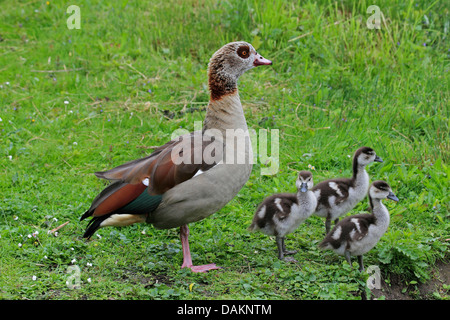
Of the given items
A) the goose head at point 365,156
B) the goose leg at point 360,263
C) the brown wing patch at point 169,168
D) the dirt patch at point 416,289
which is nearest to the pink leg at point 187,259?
the brown wing patch at point 169,168

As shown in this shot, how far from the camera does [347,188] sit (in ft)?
18.7

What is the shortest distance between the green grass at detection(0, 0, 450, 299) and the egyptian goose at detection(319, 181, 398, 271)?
0.58ft

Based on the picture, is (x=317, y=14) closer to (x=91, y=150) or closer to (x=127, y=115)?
(x=127, y=115)

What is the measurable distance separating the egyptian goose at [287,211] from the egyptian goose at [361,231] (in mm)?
321

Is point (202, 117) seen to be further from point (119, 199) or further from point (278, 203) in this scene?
point (119, 199)

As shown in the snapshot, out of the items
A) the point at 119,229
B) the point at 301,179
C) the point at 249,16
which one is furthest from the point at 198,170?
the point at 249,16

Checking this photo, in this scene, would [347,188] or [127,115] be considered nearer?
[347,188]

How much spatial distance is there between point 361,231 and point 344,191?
0.58 meters

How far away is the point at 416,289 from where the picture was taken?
5.38m

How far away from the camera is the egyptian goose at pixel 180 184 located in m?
5.28

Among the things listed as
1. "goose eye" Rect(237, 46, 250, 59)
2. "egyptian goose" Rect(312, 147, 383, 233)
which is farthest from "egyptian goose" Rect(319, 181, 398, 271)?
"goose eye" Rect(237, 46, 250, 59)

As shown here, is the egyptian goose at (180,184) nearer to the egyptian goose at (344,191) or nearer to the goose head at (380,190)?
the egyptian goose at (344,191)

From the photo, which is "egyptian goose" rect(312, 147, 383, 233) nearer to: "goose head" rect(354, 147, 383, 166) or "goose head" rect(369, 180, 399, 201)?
"goose head" rect(354, 147, 383, 166)

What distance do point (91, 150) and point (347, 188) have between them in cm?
346
